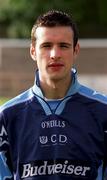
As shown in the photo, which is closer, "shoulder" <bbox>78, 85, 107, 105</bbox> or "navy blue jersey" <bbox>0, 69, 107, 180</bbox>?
"navy blue jersey" <bbox>0, 69, 107, 180</bbox>

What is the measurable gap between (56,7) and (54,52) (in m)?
30.2

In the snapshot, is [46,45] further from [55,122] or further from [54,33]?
[55,122]

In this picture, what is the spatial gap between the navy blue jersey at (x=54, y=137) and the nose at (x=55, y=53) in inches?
8.0

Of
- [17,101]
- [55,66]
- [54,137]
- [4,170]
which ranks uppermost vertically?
[55,66]

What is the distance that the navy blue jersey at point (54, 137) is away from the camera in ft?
13.7

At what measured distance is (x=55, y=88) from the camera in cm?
427

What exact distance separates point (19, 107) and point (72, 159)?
1.39ft

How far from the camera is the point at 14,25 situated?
118 feet

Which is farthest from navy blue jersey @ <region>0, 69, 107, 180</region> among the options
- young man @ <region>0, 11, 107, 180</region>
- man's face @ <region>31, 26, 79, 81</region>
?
man's face @ <region>31, 26, 79, 81</region>

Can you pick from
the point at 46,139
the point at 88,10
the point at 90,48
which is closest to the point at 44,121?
the point at 46,139

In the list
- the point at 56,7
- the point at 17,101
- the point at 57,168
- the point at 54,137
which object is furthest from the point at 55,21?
the point at 56,7

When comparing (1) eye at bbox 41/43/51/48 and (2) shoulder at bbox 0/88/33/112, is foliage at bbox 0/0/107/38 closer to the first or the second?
(2) shoulder at bbox 0/88/33/112

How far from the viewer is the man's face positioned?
13.8 ft

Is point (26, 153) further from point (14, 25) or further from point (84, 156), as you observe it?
point (14, 25)
